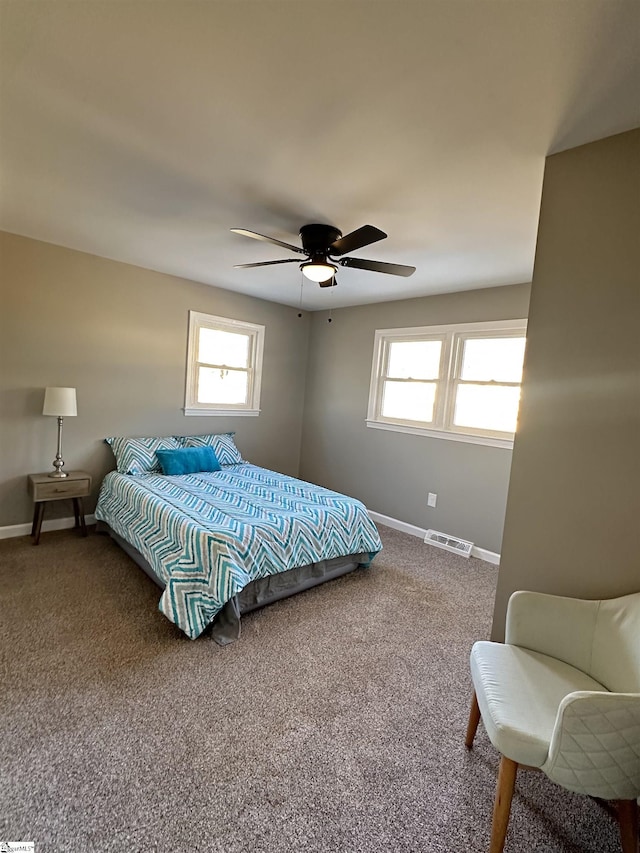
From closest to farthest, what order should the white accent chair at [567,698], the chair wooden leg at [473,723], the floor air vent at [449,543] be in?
the white accent chair at [567,698], the chair wooden leg at [473,723], the floor air vent at [449,543]

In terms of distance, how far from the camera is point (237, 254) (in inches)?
128

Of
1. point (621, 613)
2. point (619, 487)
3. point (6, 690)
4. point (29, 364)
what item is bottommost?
point (6, 690)

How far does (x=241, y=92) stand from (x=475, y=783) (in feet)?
9.19

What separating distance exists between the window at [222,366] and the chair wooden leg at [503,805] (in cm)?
394

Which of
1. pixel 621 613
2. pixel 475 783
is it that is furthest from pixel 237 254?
pixel 475 783

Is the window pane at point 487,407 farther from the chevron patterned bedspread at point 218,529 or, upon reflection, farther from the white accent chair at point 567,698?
the white accent chair at point 567,698

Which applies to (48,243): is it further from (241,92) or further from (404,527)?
(404,527)

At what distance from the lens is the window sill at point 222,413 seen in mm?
4426

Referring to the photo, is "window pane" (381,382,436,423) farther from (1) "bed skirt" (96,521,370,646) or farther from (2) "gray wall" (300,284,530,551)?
(1) "bed skirt" (96,521,370,646)

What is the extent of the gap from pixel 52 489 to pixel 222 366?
6.88 feet

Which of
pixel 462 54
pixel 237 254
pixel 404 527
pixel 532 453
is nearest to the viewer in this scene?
pixel 462 54

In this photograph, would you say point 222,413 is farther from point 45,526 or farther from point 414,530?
point 414,530

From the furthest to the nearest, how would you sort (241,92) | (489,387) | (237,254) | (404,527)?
(404,527) < (489,387) < (237,254) < (241,92)

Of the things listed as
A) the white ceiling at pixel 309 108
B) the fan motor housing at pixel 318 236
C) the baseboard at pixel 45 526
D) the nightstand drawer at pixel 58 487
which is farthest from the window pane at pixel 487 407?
the baseboard at pixel 45 526
